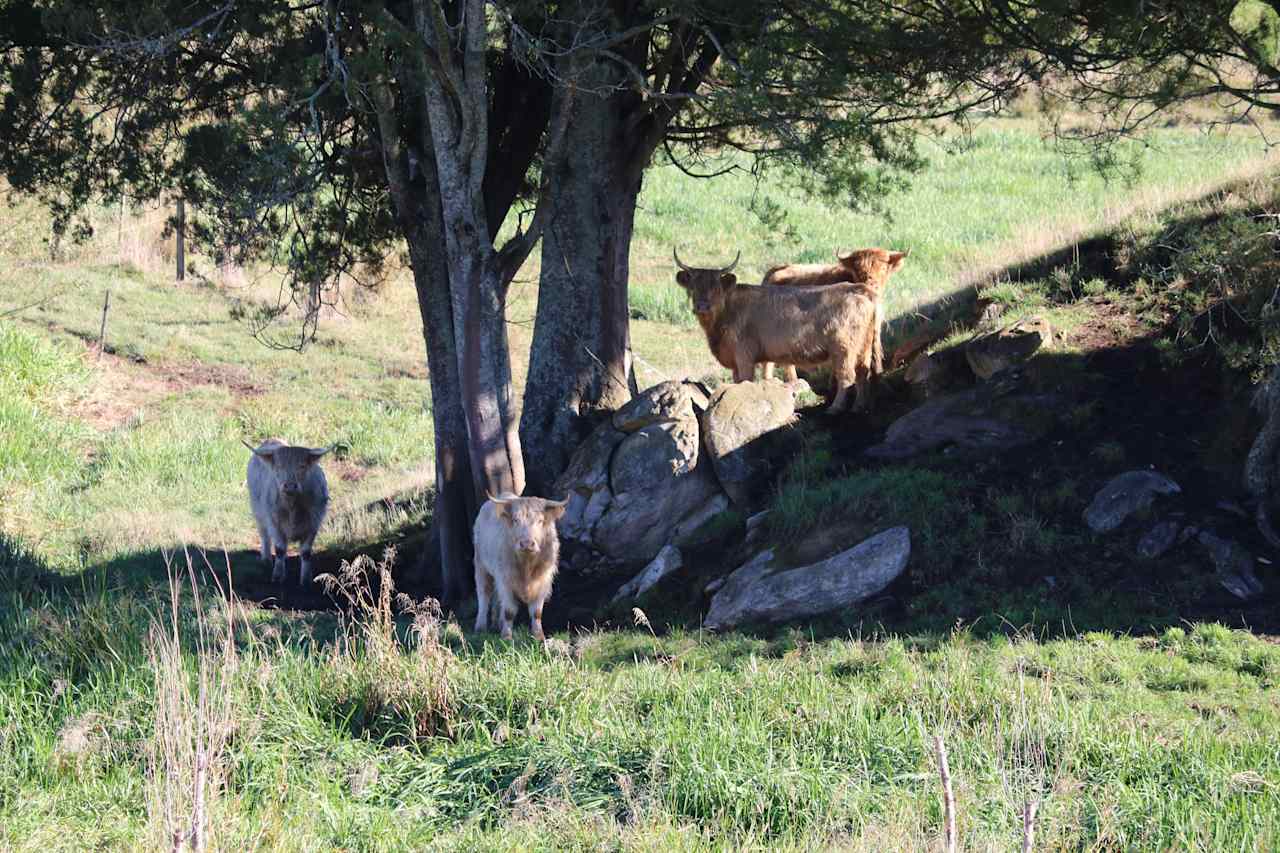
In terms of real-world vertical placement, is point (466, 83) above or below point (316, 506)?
above

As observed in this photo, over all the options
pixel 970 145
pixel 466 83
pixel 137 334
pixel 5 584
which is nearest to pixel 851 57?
pixel 970 145

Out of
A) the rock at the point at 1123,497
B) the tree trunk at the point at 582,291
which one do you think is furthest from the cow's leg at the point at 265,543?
the rock at the point at 1123,497

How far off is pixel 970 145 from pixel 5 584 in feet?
33.3

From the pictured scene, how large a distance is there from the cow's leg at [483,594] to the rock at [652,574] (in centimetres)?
123

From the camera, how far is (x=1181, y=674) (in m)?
8.84

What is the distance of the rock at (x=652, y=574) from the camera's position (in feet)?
40.9

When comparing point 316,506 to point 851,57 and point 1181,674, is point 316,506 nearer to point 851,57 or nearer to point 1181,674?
point 851,57

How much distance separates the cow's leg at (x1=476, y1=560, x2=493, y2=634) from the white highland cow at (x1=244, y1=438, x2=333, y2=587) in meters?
3.41

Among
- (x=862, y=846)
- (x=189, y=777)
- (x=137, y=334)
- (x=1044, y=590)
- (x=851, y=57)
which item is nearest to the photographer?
(x=862, y=846)

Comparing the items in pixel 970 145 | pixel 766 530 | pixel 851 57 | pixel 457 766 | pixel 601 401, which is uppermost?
pixel 851 57

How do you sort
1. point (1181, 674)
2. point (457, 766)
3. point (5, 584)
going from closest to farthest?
1. point (457, 766)
2. point (1181, 674)
3. point (5, 584)

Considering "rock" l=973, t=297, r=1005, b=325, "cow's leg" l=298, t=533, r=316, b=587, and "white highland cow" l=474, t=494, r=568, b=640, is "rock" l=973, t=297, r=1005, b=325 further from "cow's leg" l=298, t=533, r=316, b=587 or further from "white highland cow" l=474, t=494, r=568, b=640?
"cow's leg" l=298, t=533, r=316, b=587

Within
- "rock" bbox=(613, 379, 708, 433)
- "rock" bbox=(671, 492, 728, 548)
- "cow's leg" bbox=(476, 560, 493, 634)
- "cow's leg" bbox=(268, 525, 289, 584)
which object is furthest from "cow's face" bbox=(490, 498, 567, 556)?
"cow's leg" bbox=(268, 525, 289, 584)

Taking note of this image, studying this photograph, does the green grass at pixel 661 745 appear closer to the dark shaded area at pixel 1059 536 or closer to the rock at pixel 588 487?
the dark shaded area at pixel 1059 536
